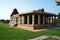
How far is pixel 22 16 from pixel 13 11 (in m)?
13.9

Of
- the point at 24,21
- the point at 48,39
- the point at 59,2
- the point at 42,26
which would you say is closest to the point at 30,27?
the point at 42,26

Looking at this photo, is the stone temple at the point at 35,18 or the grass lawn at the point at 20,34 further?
the stone temple at the point at 35,18

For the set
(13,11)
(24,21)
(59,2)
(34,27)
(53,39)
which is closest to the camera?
(59,2)

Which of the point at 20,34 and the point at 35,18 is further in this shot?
the point at 35,18

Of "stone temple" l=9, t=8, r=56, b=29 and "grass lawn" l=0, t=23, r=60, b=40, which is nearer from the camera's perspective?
"grass lawn" l=0, t=23, r=60, b=40

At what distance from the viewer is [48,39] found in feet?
32.1

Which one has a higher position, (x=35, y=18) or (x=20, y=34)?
(x=35, y=18)

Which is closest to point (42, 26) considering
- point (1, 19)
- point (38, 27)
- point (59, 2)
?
point (38, 27)

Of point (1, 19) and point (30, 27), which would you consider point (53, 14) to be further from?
point (1, 19)

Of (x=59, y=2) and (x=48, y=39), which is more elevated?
(x=59, y=2)

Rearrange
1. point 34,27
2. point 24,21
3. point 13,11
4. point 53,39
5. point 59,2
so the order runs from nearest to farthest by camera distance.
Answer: point 59,2, point 53,39, point 34,27, point 24,21, point 13,11

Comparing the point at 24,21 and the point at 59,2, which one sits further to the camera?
the point at 24,21

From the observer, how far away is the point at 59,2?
279 cm

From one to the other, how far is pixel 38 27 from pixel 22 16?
8.37 metres
